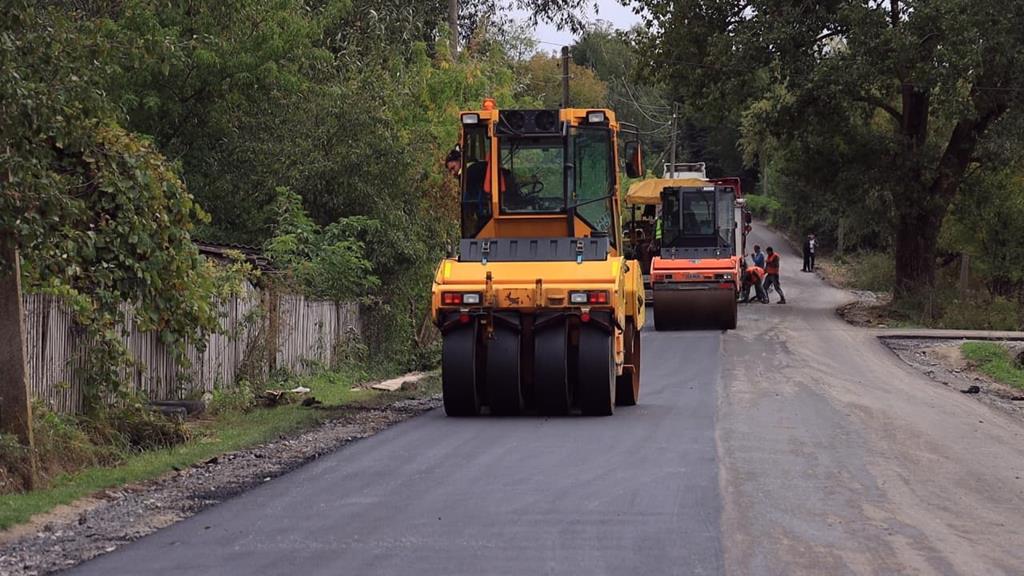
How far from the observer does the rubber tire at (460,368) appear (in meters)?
15.6

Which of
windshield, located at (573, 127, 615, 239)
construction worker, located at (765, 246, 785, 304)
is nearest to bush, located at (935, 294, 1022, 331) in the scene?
construction worker, located at (765, 246, 785, 304)

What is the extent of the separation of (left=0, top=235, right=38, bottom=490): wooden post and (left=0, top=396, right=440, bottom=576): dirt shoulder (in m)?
1.00

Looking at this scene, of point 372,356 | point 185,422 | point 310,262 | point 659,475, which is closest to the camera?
point 659,475

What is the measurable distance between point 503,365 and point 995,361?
15.3 metres

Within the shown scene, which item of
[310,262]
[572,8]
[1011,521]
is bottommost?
[1011,521]

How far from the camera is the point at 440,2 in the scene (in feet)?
141

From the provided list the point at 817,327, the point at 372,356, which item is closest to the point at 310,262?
the point at 372,356

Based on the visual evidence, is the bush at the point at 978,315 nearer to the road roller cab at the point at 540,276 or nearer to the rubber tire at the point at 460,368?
the road roller cab at the point at 540,276

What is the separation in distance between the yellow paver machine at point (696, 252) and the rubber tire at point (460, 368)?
15828mm

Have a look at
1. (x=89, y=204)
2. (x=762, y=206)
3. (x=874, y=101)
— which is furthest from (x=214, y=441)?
(x=762, y=206)

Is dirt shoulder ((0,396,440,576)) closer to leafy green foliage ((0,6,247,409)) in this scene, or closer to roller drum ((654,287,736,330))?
leafy green foliage ((0,6,247,409))

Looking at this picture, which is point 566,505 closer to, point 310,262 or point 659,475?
point 659,475

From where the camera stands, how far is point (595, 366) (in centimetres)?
1549

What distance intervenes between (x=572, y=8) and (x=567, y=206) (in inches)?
1025
